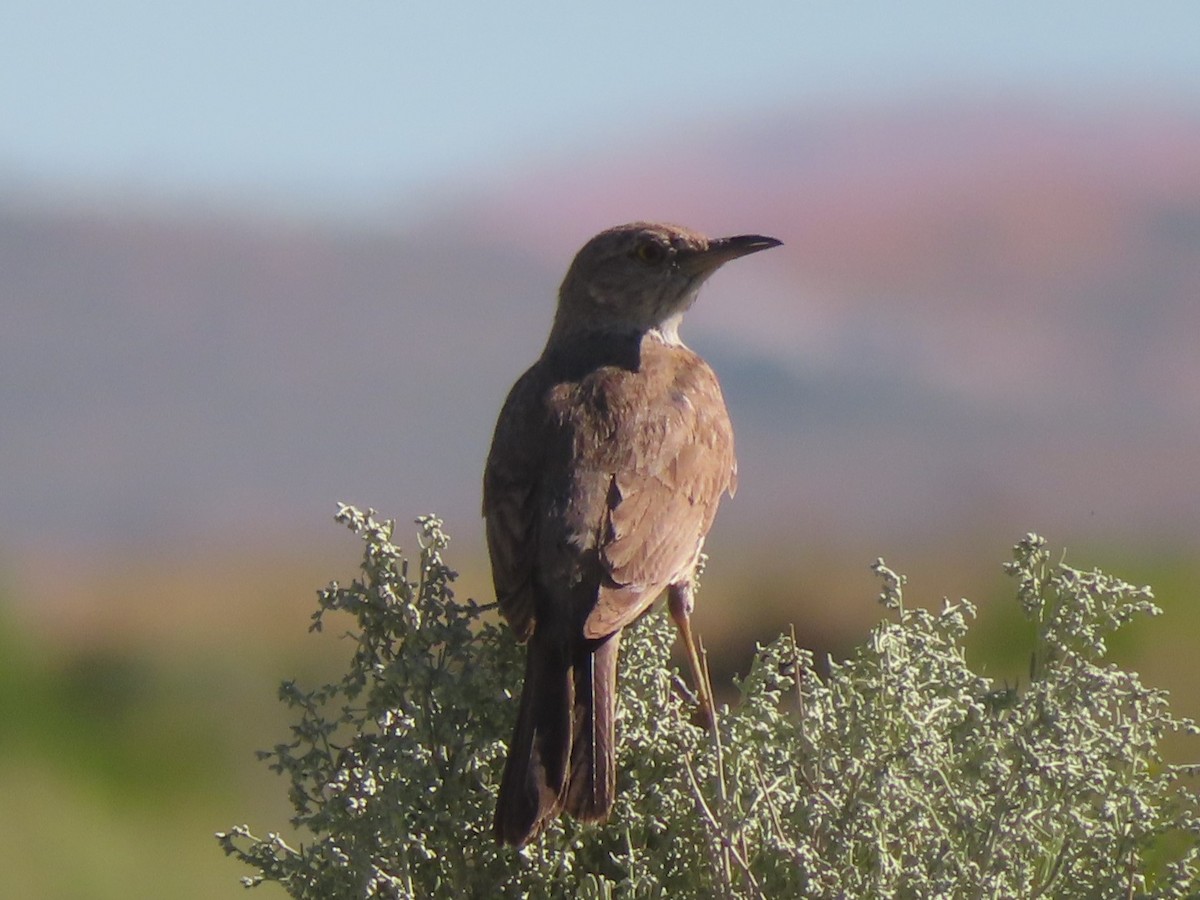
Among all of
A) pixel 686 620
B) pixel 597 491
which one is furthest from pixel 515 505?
pixel 686 620

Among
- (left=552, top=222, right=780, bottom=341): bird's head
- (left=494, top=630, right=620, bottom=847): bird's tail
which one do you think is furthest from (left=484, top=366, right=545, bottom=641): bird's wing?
(left=552, top=222, right=780, bottom=341): bird's head

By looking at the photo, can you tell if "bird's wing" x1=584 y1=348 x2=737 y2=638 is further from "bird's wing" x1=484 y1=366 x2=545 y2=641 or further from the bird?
"bird's wing" x1=484 y1=366 x2=545 y2=641

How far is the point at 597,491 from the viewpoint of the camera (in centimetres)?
493

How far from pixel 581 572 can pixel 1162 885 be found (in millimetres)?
1471

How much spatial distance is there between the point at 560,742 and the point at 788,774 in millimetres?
453

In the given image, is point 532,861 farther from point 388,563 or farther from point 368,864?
Result: point 388,563

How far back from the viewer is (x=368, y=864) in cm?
385

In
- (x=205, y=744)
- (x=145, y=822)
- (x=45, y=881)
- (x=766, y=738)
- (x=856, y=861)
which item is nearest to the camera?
(x=856, y=861)

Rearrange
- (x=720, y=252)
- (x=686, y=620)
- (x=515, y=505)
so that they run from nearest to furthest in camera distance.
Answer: (x=515, y=505), (x=686, y=620), (x=720, y=252)

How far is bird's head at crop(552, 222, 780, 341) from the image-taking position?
627 cm

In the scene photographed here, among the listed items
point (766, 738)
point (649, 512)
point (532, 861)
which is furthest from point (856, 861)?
point (649, 512)

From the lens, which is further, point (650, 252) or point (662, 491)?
point (650, 252)

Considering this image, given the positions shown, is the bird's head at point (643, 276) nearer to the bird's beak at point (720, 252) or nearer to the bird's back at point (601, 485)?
the bird's beak at point (720, 252)

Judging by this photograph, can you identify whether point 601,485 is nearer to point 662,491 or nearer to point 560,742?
point 662,491
